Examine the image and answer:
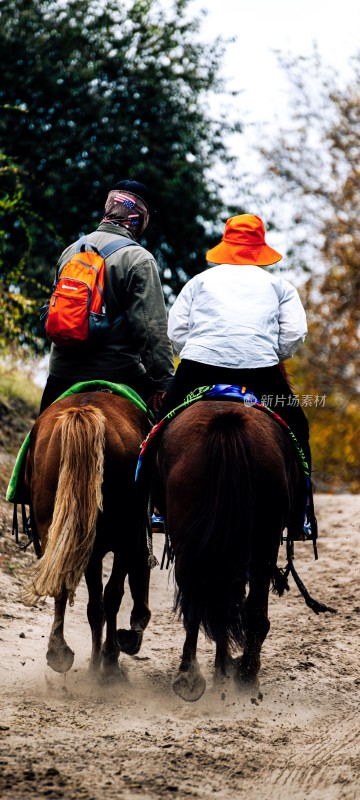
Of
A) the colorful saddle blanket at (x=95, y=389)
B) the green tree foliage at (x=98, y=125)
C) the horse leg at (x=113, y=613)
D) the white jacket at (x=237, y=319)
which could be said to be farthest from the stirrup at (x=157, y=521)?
the green tree foliage at (x=98, y=125)

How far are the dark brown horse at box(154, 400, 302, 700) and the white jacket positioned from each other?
37 centimetres

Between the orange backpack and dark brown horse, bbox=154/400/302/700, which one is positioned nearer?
dark brown horse, bbox=154/400/302/700

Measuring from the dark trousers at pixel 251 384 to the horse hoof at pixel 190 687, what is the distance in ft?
4.36

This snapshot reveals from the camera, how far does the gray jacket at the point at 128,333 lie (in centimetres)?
589

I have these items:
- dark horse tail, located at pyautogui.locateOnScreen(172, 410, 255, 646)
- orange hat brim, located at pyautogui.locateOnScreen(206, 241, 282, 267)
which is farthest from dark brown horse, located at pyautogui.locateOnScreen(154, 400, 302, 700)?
orange hat brim, located at pyautogui.locateOnScreen(206, 241, 282, 267)

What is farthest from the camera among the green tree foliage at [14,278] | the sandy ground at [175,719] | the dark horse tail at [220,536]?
the green tree foliage at [14,278]

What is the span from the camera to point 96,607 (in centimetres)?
567

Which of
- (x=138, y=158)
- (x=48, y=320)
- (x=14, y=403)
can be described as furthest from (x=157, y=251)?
(x=48, y=320)

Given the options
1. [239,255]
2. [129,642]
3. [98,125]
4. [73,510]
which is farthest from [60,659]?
[98,125]

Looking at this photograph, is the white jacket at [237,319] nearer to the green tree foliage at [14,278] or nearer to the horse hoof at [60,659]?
the horse hoof at [60,659]

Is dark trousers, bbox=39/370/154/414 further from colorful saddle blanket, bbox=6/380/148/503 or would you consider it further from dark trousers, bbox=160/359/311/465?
dark trousers, bbox=160/359/311/465

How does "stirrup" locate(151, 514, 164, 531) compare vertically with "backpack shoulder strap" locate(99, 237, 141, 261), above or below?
below

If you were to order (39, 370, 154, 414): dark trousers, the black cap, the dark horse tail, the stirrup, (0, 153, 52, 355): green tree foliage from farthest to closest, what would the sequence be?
(0, 153, 52, 355): green tree foliage → the black cap → (39, 370, 154, 414): dark trousers → the stirrup → the dark horse tail

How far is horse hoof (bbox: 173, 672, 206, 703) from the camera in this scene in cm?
493
